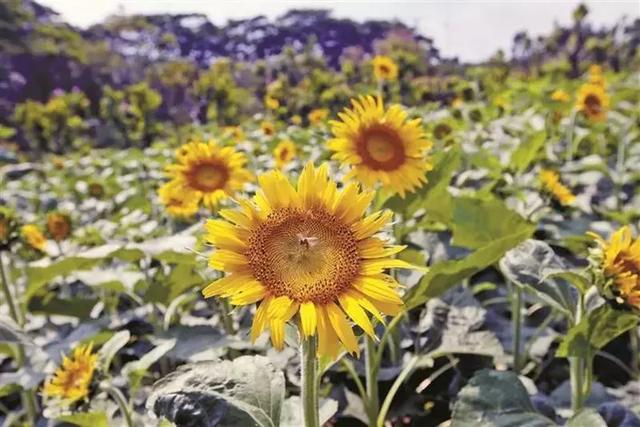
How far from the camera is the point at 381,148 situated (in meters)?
1.56

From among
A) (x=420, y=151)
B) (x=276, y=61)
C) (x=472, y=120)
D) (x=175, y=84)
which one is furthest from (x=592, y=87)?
(x=175, y=84)

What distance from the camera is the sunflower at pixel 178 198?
1.89 metres

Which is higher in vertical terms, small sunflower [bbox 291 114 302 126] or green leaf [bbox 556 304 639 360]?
small sunflower [bbox 291 114 302 126]

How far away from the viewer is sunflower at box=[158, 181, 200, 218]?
74.4 inches

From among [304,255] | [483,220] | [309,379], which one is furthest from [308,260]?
[483,220]

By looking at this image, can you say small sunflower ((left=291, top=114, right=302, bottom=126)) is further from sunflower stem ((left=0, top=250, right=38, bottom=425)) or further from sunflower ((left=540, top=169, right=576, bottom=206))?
sunflower stem ((left=0, top=250, right=38, bottom=425))

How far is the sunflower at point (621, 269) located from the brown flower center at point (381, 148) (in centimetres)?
50

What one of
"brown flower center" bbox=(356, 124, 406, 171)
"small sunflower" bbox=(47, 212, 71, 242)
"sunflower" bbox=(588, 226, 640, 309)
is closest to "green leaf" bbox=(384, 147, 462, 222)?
"brown flower center" bbox=(356, 124, 406, 171)

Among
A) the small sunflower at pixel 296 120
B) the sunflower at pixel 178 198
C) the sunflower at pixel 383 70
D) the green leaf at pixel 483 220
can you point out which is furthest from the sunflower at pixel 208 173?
the small sunflower at pixel 296 120

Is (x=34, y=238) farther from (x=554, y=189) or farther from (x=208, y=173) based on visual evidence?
(x=554, y=189)

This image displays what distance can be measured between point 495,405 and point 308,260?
51cm

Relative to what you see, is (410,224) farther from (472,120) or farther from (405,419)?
(472,120)

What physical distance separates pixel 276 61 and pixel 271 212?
28.3 feet

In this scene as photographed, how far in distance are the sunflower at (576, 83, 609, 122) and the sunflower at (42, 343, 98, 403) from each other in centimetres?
278
